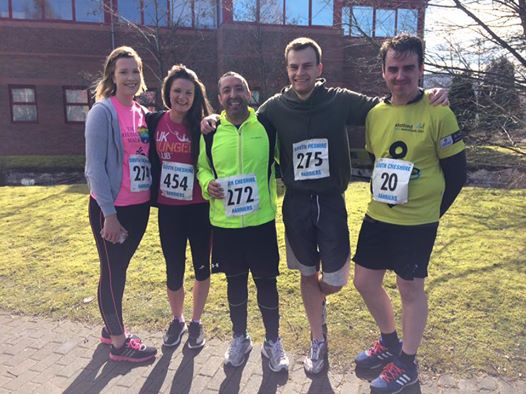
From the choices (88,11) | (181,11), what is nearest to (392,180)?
(181,11)

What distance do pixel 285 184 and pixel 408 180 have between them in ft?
2.90

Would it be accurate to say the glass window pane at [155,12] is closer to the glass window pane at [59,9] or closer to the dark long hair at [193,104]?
the glass window pane at [59,9]

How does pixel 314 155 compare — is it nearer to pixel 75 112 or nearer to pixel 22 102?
pixel 75 112

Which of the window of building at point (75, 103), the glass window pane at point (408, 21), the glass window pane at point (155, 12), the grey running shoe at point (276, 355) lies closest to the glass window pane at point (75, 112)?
the window of building at point (75, 103)

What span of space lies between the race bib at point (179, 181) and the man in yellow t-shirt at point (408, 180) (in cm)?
134

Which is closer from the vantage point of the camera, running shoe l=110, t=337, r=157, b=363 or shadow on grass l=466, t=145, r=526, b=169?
running shoe l=110, t=337, r=157, b=363

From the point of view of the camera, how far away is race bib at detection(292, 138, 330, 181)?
3.09 metres

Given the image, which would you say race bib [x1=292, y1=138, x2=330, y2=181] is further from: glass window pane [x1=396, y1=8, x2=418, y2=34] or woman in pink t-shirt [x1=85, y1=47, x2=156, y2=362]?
glass window pane [x1=396, y1=8, x2=418, y2=34]

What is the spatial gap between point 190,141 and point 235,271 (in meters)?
1.04

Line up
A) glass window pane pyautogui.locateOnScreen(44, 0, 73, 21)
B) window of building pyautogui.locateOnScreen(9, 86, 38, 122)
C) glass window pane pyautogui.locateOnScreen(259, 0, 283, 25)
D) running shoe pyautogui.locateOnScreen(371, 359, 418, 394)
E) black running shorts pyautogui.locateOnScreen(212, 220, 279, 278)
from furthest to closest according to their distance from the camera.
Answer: window of building pyautogui.locateOnScreen(9, 86, 38, 122)
glass window pane pyautogui.locateOnScreen(44, 0, 73, 21)
glass window pane pyautogui.locateOnScreen(259, 0, 283, 25)
black running shorts pyautogui.locateOnScreen(212, 220, 279, 278)
running shoe pyautogui.locateOnScreen(371, 359, 418, 394)

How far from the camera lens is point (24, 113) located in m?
20.1

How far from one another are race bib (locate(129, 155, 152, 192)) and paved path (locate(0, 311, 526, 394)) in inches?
53.8

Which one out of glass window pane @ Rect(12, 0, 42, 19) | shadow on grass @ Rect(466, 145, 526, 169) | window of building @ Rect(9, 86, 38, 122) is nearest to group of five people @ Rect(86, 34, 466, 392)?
shadow on grass @ Rect(466, 145, 526, 169)

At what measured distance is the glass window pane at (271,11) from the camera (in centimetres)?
1816
